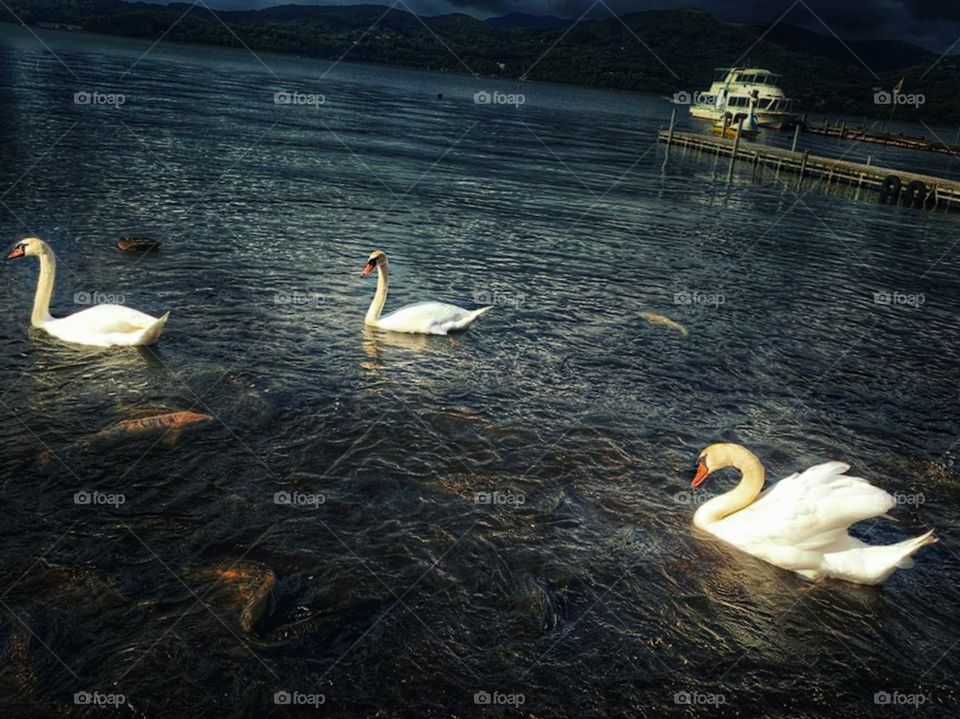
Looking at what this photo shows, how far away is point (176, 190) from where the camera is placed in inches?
1077

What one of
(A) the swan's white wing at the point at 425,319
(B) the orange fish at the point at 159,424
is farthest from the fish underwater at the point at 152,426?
(A) the swan's white wing at the point at 425,319

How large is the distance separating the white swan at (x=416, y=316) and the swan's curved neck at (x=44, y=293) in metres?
5.73

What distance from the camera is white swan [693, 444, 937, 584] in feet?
27.0

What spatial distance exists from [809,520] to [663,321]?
9.89 meters

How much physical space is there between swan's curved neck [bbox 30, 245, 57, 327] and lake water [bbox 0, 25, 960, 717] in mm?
426

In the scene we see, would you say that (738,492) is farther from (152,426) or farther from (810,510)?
(152,426)

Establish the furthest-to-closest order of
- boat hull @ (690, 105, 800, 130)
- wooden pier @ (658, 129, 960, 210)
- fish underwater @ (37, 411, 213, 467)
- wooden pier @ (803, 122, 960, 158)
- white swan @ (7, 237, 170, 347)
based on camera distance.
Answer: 1. boat hull @ (690, 105, 800, 130)
2. wooden pier @ (803, 122, 960, 158)
3. wooden pier @ (658, 129, 960, 210)
4. white swan @ (7, 237, 170, 347)
5. fish underwater @ (37, 411, 213, 467)

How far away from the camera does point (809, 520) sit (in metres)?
8.41

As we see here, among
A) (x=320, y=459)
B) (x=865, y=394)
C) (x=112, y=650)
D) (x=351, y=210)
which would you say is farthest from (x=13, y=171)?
(x=865, y=394)

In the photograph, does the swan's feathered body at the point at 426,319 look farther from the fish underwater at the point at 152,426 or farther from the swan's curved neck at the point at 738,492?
the swan's curved neck at the point at 738,492

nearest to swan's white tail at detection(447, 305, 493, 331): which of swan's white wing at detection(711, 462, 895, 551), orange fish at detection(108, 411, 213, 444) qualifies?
orange fish at detection(108, 411, 213, 444)

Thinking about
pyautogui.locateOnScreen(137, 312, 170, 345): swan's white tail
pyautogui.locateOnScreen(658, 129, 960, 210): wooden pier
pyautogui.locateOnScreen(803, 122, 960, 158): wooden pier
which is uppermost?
pyautogui.locateOnScreen(803, 122, 960, 158): wooden pier

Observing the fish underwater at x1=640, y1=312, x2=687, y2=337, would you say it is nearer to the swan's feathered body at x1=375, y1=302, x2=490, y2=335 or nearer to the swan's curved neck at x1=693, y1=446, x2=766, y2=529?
the swan's feathered body at x1=375, y1=302, x2=490, y2=335

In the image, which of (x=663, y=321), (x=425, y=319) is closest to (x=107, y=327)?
Answer: (x=425, y=319)
